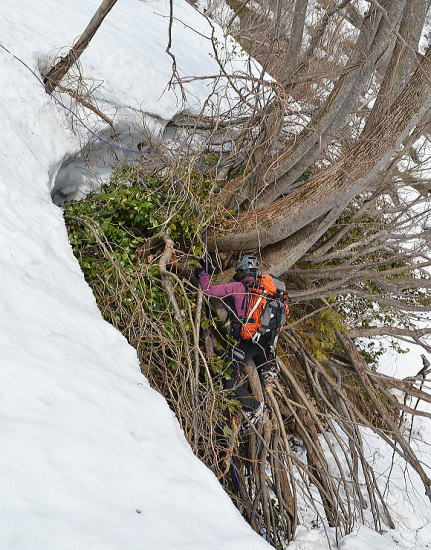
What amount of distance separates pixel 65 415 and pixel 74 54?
424 centimetres

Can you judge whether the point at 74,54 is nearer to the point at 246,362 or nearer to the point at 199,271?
the point at 199,271

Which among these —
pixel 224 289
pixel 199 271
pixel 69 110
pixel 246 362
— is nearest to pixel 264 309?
pixel 224 289

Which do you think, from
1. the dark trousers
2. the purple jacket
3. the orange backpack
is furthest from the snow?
the orange backpack

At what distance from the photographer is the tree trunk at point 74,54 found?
5165 millimetres

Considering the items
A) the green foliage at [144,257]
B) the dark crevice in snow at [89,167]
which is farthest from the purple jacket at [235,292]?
the dark crevice in snow at [89,167]

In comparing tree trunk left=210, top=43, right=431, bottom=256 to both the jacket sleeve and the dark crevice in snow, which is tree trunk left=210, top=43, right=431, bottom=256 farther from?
the dark crevice in snow

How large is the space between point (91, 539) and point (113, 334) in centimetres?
194

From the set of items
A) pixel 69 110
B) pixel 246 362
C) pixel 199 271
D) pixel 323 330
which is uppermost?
pixel 69 110

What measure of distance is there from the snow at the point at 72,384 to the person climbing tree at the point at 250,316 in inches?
62.9

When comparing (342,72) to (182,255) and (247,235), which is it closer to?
(247,235)

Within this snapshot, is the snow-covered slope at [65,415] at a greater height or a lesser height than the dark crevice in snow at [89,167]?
lesser

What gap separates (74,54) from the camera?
539 centimetres

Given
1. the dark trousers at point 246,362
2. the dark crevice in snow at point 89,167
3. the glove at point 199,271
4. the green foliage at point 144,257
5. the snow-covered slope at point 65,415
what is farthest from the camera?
the dark crevice in snow at point 89,167

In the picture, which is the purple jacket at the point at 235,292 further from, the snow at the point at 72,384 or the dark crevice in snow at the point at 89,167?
the dark crevice in snow at the point at 89,167
